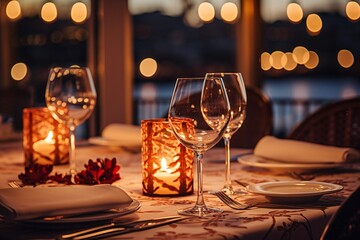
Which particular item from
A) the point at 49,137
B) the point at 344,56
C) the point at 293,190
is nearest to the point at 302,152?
the point at 293,190

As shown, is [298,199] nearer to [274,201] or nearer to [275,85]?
[274,201]

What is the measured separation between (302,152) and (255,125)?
33.3 inches

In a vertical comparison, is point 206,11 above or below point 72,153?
above

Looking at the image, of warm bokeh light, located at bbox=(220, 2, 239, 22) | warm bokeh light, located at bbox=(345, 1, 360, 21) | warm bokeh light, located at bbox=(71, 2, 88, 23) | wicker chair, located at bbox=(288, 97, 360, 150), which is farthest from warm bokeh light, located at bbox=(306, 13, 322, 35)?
wicker chair, located at bbox=(288, 97, 360, 150)

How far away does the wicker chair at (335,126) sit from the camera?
7.69 feet

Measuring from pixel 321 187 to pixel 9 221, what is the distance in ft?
2.07

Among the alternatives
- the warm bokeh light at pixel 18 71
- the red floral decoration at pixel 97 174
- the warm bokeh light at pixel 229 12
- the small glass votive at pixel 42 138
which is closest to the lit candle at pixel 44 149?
the small glass votive at pixel 42 138

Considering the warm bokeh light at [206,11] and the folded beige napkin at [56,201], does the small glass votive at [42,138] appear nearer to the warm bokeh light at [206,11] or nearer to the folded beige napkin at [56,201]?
the folded beige napkin at [56,201]

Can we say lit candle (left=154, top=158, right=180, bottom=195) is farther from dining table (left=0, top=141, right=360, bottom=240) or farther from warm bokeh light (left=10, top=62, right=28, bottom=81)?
warm bokeh light (left=10, top=62, right=28, bottom=81)

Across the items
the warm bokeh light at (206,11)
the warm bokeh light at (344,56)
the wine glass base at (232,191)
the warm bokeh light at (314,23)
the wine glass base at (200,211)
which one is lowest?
the wine glass base at (232,191)

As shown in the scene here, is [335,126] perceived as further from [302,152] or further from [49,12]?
[49,12]

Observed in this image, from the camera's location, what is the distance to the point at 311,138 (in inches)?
94.5

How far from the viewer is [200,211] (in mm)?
1260

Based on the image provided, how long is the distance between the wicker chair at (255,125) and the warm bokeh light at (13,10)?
14.1 feet
